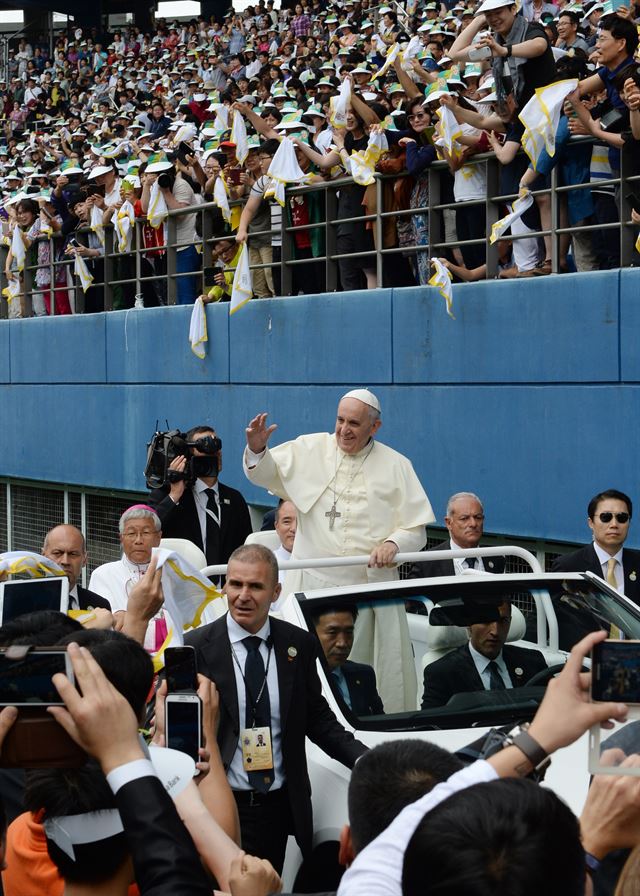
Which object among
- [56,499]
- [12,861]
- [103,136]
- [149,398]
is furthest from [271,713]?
[103,136]

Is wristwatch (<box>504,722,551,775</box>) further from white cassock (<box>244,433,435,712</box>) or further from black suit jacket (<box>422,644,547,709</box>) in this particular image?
white cassock (<box>244,433,435,712</box>)

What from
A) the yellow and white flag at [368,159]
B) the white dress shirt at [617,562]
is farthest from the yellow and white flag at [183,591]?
the yellow and white flag at [368,159]

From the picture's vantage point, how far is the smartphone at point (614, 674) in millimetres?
2572

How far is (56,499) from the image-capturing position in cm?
1991

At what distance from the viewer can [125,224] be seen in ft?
54.1

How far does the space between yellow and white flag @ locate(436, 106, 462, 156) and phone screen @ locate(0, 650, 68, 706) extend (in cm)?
897

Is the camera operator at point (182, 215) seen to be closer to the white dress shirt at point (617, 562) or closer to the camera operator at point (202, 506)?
the camera operator at point (202, 506)

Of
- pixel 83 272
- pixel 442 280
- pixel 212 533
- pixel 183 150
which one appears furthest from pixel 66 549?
pixel 83 272

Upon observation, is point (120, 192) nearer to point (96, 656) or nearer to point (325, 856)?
point (325, 856)

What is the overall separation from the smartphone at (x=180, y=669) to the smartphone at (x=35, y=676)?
3.21ft

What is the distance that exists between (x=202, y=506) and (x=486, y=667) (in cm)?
425

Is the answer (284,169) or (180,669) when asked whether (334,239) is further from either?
(180,669)

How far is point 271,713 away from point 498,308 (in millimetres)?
6916

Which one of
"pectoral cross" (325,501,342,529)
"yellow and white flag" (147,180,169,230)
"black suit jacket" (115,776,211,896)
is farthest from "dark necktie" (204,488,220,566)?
"black suit jacket" (115,776,211,896)
